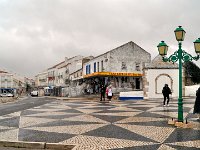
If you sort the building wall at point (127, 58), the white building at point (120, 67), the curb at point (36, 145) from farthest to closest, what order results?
the building wall at point (127, 58) → the white building at point (120, 67) → the curb at point (36, 145)

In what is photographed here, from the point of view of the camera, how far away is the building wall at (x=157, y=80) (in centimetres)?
2898

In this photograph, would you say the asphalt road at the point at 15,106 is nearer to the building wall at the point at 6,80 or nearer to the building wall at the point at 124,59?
the building wall at the point at 124,59

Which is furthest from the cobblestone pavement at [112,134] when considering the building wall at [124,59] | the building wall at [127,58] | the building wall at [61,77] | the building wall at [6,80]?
the building wall at [6,80]

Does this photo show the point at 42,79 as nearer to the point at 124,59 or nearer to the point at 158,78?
the point at 124,59

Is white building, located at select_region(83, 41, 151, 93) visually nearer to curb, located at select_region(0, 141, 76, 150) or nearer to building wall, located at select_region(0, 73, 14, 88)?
curb, located at select_region(0, 141, 76, 150)

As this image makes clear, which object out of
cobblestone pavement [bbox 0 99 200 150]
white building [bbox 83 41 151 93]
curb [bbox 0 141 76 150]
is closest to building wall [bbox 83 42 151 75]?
white building [bbox 83 41 151 93]

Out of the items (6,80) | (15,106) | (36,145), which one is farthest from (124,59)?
(6,80)

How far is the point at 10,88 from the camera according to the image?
4043 inches

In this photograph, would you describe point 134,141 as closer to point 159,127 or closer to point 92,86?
point 159,127

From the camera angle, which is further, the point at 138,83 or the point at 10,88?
the point at 10,88

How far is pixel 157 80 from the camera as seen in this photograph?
2898 cm

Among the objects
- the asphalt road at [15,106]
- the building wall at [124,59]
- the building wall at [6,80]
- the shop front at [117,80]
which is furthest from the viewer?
the building wall at [6,80]

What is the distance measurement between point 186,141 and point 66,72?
6419cm

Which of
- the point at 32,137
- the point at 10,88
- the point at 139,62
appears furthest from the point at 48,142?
the point at 10,88
